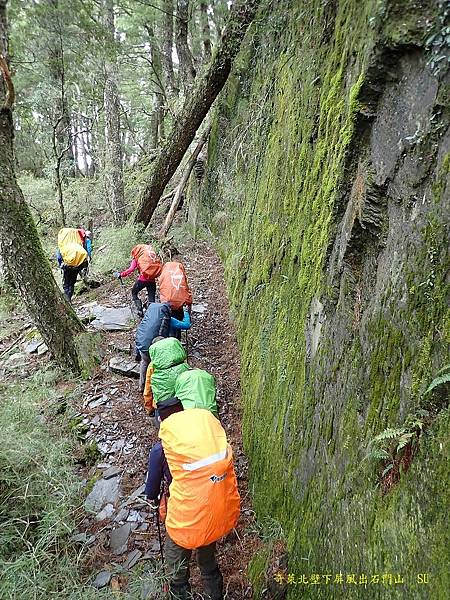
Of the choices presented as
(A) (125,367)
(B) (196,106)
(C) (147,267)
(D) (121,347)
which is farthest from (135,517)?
(B) (196,106)

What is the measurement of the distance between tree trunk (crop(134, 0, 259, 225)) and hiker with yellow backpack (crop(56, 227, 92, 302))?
3.26 m

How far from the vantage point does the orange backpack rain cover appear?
360 centimetres

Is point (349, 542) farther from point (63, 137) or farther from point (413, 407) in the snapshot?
point (63, 137)

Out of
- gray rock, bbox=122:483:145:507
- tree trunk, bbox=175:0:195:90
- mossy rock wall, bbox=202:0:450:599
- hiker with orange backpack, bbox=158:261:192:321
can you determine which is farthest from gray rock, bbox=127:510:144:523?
tree trunk, bbox=175:0:195:90

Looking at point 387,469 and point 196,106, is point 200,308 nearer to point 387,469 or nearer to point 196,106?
point 196,106

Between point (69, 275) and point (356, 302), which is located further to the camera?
point (69, 275)

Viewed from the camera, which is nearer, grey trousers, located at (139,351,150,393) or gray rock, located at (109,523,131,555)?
gray rock, located at (109,523,131,555)

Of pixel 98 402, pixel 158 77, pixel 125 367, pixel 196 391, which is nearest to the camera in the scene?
pixel 196 391

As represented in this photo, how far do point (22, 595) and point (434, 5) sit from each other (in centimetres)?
496

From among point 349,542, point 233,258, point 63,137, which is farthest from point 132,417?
point 63,137

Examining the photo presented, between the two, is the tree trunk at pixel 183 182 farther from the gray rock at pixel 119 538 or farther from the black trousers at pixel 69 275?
the gray rock at pixel 119 538

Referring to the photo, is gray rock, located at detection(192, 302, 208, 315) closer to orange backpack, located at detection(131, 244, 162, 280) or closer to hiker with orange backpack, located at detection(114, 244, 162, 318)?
hiker with orange backpack, located at detection(114, 244, 162, 318)

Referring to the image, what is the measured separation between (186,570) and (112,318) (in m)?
5.96

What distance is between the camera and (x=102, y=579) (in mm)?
4430
